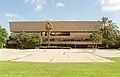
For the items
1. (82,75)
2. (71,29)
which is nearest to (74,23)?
(71,29)

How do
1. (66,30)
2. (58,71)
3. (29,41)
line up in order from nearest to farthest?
(58,71) → (29,41) → (66,30)

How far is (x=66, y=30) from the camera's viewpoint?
115m

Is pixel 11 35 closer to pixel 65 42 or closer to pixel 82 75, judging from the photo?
pixel 65 42

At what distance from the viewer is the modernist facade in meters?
113

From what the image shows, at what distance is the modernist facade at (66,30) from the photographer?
113 meters

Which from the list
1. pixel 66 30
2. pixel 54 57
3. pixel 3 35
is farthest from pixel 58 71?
pixel 66 30

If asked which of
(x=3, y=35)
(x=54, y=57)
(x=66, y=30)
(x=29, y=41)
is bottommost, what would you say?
(x=54, y=57)

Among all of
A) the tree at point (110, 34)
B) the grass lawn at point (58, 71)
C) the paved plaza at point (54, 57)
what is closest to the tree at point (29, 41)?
the tree at point (110, 34)

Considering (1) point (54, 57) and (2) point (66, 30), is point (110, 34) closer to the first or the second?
(2) point (66, 30)

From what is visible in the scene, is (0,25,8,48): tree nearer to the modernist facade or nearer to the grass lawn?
the modernist facade

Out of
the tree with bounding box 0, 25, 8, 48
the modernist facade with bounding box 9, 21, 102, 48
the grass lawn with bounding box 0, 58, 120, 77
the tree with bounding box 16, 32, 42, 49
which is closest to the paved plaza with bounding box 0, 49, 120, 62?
the grass lawn with bounding box 0, 58, 120, 77

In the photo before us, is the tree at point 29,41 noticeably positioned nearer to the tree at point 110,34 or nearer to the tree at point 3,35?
the tree at point 3,35

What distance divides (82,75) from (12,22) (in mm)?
108936

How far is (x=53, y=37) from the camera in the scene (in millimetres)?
114500
